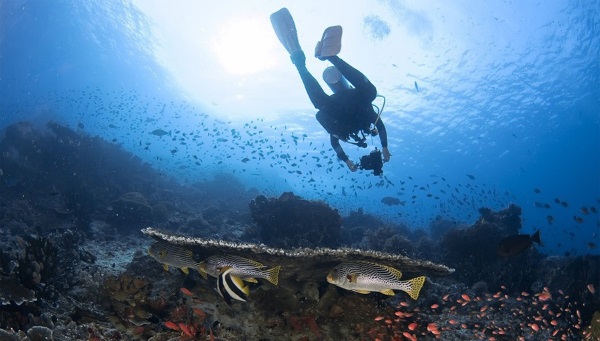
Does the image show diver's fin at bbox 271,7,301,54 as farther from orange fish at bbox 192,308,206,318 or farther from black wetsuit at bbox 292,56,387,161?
orange fish at bbox 192,308,206,318

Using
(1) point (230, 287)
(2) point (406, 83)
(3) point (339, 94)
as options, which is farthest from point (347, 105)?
(2) point (406, 83)

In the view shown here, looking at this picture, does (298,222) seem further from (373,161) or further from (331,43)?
(331,43)

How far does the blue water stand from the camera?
2741 centimetres

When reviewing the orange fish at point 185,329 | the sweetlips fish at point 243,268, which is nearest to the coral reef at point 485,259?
the sweetlips fish at point 243,268

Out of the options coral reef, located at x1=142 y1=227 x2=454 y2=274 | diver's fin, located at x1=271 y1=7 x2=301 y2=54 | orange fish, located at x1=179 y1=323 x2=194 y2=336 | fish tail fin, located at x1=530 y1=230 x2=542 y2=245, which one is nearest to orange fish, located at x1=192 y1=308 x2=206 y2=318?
orange fish, located at x1=179 y1=323 x2=194 y2=336

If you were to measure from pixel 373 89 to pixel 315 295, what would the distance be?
20.3ft

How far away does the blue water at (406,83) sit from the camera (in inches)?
1079

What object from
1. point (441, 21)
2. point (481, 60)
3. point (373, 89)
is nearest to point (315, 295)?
point (373, 89)

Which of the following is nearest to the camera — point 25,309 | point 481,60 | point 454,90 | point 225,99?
point 25,309

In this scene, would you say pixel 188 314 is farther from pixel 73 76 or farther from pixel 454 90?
pixel 73 76

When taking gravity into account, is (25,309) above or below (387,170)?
below

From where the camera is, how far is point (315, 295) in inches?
216

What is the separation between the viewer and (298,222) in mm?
12016

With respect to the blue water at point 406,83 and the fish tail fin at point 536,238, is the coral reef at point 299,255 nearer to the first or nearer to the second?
the fish tail fin at point 536,238
